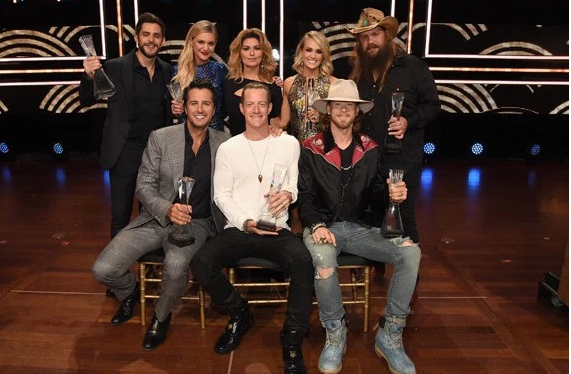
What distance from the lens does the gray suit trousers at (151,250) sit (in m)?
2.70

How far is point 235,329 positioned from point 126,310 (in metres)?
0.69

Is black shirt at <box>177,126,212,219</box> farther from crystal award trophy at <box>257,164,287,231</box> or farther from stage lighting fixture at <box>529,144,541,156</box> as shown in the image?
stage lighting fixture at <box>529,144,541,156</box>

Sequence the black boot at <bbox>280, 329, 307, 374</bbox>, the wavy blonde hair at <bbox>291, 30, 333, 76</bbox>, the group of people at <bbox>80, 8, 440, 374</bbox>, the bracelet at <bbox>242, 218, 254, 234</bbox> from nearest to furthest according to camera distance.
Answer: the black boot at <bbox>280, 329, 307, 374</bbox>
the group of people at <bbox>80, 8, 440, 374</bbox>
the bracelet at <bbox>242, 218, 254, 234</bbox>
the wavy blonde hair at <bbox>291, 30, 333, 76</bbox>

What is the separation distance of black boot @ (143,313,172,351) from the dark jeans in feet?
1.06

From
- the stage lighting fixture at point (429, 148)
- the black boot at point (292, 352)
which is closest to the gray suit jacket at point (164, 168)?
the black boot at point (292, 352)

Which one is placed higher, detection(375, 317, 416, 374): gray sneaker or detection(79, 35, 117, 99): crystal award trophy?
detection(79, 35, 117, 99): crystal award trophy

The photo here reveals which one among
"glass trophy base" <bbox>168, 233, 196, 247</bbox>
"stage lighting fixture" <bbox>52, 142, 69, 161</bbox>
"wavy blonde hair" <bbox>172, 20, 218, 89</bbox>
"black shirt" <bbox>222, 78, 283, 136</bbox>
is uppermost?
"wavy blonde hair" <bbox>172, 20, 218, 89</bbox>

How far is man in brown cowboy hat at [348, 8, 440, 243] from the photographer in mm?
3052

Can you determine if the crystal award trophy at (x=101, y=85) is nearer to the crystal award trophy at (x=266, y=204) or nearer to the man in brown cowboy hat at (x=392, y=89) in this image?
the crystal award trophy at (x=266, y=204)

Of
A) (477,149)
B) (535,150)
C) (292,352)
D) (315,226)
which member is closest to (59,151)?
(477,149)

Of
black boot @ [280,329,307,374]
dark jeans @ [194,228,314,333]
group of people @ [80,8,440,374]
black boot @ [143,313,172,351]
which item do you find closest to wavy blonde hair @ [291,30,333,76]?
group of people @ [80,8,440,374]

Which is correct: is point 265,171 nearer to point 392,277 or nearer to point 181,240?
point 181,240

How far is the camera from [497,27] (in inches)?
304

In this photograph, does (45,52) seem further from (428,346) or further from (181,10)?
(428,346)
